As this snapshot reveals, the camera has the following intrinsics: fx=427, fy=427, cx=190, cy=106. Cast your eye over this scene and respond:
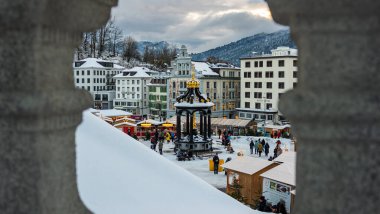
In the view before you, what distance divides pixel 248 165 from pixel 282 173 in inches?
72.1

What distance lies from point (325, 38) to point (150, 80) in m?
54.8

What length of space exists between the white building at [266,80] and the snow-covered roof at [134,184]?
3597 cm

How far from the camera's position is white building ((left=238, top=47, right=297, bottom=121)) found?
4369 centimetres

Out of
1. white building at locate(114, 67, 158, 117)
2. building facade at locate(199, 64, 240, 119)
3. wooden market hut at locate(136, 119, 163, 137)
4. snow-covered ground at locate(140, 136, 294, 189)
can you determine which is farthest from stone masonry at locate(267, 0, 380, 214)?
white building at locate(114, 67, 158, 117)

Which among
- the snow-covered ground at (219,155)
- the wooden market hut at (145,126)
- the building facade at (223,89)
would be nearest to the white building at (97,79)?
the building facade at (223,89)

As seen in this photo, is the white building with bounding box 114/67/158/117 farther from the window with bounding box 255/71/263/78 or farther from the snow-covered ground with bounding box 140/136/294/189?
the snow-covered ground with bounding box 140/136/294/189

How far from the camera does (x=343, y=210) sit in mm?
1665

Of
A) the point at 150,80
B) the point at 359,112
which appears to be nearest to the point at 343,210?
the point at 359,112

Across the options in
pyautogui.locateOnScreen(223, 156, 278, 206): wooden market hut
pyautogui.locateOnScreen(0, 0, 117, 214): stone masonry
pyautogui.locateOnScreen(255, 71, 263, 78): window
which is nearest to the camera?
pyautogui.locateOnScreen(0, 0, 117, 214): stone masonry

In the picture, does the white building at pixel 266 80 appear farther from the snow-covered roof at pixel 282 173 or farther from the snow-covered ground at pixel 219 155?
the snow-covered roof at pixel 282 173

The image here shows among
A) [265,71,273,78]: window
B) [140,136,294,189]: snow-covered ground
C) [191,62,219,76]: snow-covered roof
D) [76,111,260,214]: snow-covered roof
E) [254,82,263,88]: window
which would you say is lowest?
[140,136,294,189]: snow-covered ground

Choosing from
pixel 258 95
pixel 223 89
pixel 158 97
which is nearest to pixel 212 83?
pixel 223 89

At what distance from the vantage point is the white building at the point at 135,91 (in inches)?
2226

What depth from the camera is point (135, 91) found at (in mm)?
56750
